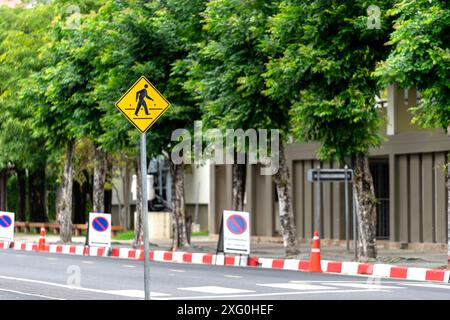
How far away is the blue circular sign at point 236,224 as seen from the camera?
2994 cm

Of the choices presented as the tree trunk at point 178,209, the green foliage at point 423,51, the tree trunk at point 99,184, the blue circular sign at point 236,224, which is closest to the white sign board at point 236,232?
the blue circular sign at point 236,224

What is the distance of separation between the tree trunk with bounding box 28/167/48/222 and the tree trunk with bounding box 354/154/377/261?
111 ft

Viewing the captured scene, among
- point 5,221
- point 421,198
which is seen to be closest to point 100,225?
point 5,221

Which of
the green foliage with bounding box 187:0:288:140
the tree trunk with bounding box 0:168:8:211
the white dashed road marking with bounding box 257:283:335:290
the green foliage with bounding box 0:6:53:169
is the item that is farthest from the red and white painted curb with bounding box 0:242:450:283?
the tree trunk with bounding box 0:168:8:211

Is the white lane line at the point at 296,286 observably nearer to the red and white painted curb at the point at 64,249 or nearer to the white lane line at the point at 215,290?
the white lane line at the point at 215,290

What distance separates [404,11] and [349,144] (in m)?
5.65

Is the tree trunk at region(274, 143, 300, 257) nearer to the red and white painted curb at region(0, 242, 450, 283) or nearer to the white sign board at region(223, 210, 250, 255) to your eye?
the red and white painted curb at region(0, 242, 450, 283)

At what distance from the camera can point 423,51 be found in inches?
898

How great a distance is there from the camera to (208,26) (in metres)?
29.7

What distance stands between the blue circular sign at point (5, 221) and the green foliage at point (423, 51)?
20507 millimetres

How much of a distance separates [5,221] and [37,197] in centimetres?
2219

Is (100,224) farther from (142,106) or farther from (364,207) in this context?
(142,106)

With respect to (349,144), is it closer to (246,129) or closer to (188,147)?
(246,129)
